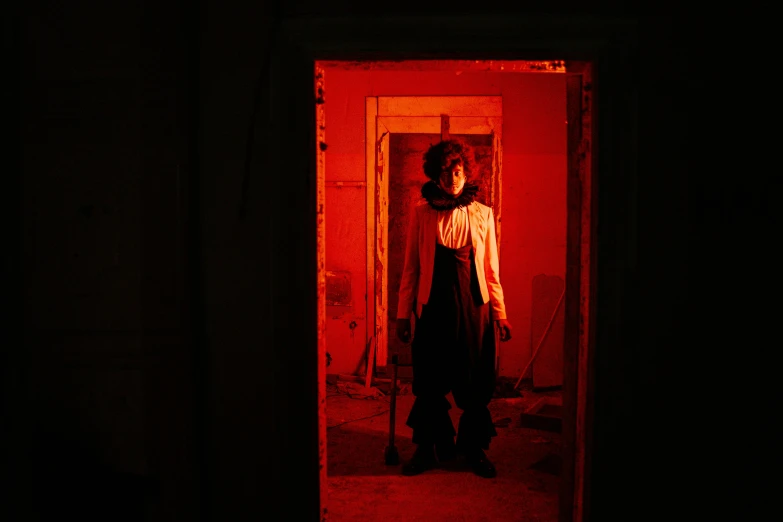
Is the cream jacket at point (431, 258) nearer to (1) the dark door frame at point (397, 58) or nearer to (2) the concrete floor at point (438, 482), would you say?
(2) the concrete floor at point (438, 482)

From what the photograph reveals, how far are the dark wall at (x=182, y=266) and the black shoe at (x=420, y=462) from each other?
5.61 ft

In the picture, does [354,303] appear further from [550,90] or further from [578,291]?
[578,291]

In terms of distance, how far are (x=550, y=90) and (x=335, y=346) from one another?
11.1 ft

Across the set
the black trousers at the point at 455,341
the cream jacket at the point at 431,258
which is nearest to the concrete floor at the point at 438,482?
the black trousers at the point at 455,341

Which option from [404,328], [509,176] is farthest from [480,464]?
[509,176]

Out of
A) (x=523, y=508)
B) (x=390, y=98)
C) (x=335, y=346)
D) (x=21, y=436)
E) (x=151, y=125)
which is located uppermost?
(x=390, y=98)

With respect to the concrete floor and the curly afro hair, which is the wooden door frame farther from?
the curly afro hair

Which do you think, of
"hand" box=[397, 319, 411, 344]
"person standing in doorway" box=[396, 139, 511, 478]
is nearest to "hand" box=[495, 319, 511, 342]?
"person standing in doorway" box=[396, 139, 511, 478]

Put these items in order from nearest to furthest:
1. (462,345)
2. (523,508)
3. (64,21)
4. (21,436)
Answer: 1. (21,436)
2. (64,21)
3. (523,508)
4. (462,345)

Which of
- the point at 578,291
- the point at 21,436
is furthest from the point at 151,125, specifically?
the point at 578,291

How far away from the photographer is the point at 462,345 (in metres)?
3.47

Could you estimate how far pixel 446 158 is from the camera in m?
3.52

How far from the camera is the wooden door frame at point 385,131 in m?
5.47

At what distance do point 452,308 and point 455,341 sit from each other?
0.21 m
